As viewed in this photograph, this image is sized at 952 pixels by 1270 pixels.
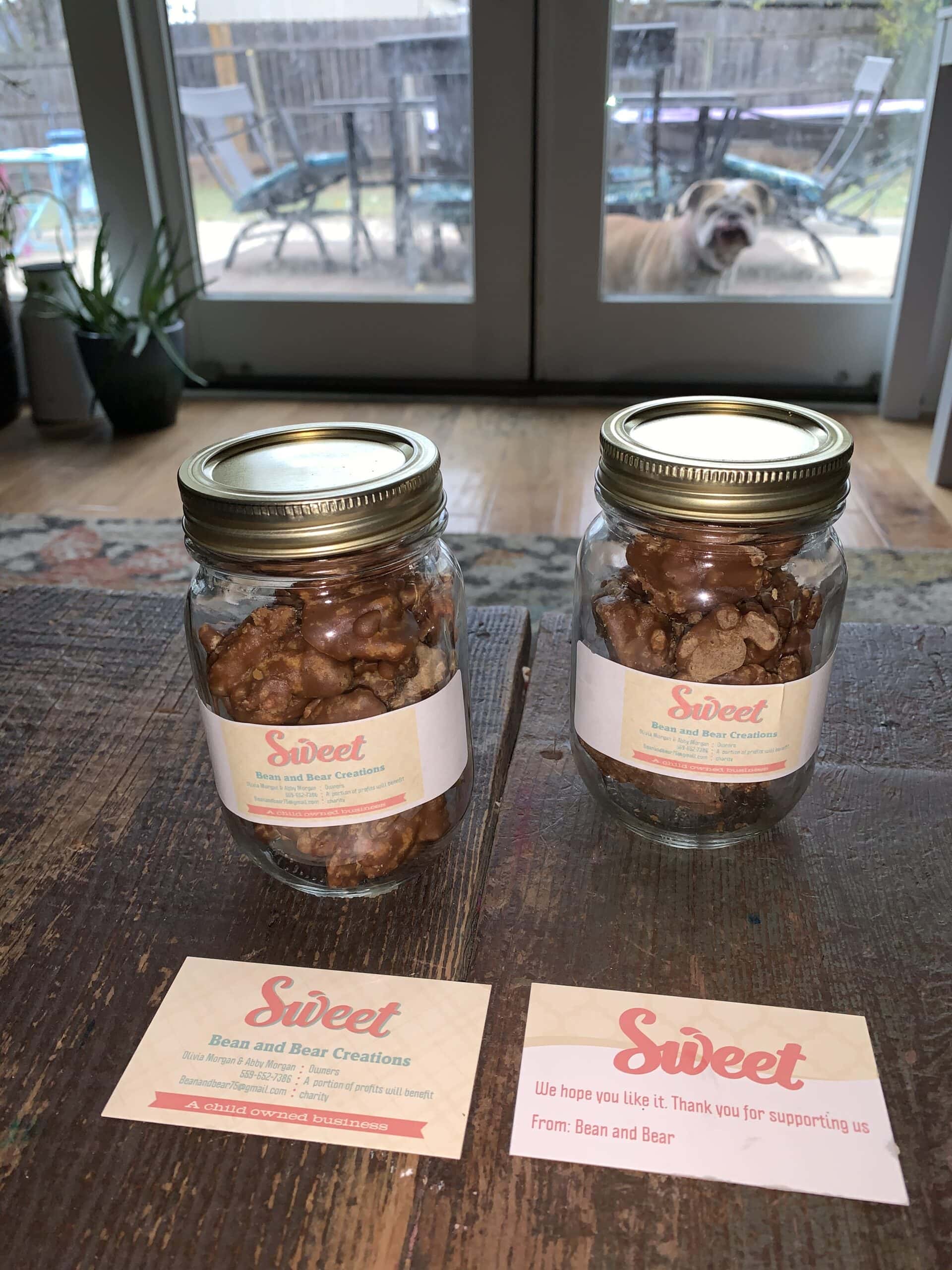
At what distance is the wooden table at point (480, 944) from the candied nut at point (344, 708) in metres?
0.12

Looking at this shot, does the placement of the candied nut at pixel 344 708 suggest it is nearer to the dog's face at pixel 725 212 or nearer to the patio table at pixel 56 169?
the dog's face at pixel 725 212

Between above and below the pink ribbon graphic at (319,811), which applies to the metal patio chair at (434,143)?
above

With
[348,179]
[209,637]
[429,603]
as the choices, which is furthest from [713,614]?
[348,179]

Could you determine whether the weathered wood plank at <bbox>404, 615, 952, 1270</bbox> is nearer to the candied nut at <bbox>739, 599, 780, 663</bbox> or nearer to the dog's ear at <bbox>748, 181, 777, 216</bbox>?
the candied nut at <bbox>739, 599, 780, 663</bbox>

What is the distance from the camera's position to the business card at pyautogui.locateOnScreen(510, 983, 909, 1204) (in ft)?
1.30

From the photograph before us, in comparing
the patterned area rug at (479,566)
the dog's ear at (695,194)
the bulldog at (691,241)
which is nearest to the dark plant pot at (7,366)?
the patterned area rug at (479,566)

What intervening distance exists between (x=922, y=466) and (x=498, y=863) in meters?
1.96

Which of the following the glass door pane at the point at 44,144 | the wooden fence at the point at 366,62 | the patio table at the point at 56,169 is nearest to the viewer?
the wooden fence at the point at 366,62

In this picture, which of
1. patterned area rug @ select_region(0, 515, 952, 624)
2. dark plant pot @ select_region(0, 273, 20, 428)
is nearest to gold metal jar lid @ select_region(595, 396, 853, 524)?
patterned area rug @ select_region(0, 515, 952, 624)

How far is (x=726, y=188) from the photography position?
2.38 metres

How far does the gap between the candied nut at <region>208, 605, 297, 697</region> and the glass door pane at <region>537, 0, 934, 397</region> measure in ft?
7.22

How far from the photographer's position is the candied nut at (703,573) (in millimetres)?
494

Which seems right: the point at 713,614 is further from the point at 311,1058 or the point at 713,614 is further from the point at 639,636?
the point at 311,1058

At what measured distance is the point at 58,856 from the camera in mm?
566
